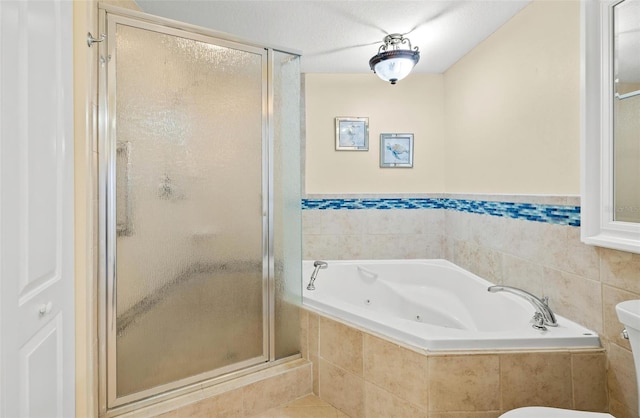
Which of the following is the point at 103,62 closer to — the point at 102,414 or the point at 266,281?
the point at 266,281

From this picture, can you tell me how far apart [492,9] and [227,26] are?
1.78m

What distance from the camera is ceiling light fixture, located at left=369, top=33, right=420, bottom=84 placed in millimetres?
2334

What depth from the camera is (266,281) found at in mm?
1965

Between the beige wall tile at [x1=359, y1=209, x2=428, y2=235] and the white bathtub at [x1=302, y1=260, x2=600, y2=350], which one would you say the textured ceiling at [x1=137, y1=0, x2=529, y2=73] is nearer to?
the beige wall tile at [x1=359, y1=209, x2=428, y2=235]

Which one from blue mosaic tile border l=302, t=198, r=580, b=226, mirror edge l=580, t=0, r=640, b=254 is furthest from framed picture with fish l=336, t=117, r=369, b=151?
mirror edge l=580, t=0, r=640, b=254

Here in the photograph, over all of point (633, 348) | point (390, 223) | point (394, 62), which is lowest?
point (633, 348)

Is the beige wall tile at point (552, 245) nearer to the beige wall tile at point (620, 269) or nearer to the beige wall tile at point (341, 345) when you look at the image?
the beige wall tile at point (620, 269)

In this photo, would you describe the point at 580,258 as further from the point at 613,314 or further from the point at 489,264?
the point at 489,264

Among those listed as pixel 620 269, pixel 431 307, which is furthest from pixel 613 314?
pixel 431 307

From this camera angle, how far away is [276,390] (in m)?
1.92

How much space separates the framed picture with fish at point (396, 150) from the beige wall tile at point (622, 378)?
2164 mm

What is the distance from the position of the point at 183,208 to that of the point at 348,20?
1.66 meters

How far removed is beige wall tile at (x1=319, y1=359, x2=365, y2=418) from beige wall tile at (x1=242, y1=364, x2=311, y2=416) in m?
0.11

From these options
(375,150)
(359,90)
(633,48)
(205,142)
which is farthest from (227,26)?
(633,48)
